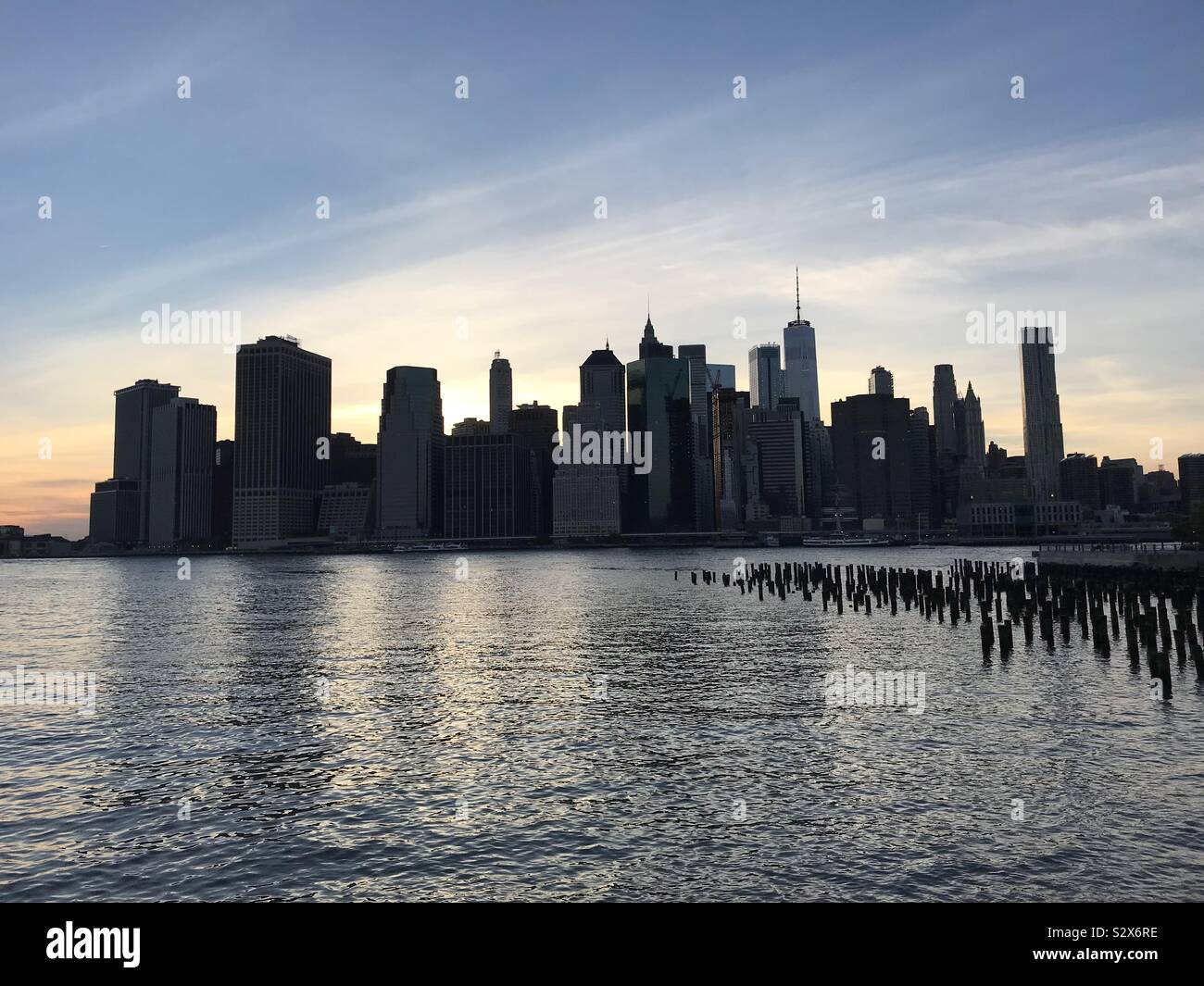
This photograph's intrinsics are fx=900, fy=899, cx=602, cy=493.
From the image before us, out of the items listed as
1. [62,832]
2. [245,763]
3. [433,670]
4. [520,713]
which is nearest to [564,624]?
[433,670]

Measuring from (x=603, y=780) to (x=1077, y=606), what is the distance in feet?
185

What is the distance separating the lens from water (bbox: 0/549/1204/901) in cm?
1600

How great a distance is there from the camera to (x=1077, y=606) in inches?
2621

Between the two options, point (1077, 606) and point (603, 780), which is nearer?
point (603, 780)

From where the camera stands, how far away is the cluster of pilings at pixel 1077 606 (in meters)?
42.5

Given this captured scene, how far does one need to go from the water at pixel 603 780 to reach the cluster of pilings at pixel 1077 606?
1670 millimetres

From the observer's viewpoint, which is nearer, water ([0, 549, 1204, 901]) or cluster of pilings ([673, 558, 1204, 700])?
water ([0, 549, 1204, 901])

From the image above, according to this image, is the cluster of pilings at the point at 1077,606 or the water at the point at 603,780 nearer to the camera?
the water at the point at 603,780

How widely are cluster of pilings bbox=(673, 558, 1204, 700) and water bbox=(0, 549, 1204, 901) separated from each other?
1.67m

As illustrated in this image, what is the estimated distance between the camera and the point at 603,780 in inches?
885

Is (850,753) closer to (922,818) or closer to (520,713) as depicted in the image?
(922,818)

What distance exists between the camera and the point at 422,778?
75.5 ft

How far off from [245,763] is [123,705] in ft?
42.7

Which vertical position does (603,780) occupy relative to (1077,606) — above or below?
above
